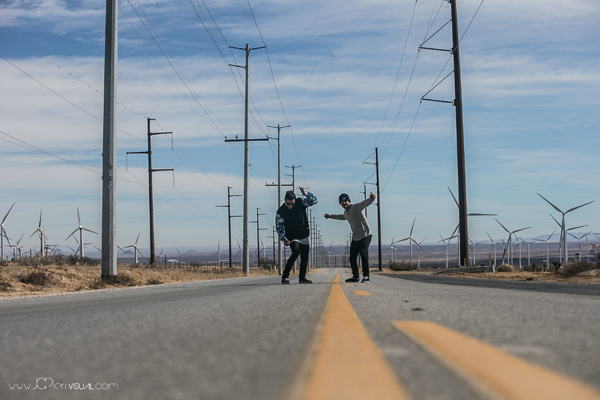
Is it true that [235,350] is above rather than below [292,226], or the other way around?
below

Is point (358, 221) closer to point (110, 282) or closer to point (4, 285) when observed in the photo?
point (110, 282)

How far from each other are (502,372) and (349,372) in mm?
504

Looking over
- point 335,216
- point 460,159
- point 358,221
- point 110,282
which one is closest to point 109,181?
point 110,282

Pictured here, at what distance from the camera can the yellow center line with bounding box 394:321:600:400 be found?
1763mm

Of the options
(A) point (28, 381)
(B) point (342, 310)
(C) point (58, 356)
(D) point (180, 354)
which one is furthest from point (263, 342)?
(B) point (342, 310)

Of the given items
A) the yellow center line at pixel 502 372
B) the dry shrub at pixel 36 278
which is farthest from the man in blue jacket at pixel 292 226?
the yellow center line at pixel 502 372

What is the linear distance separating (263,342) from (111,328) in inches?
50.1

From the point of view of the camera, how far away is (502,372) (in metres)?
2.07

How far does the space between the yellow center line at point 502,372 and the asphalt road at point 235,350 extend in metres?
0.05

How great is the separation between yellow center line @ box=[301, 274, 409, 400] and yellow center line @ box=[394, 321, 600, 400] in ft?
0.83

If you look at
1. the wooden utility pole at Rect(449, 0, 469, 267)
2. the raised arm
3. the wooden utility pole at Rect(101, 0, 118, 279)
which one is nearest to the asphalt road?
the raised arm

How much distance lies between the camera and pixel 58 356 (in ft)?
9.07

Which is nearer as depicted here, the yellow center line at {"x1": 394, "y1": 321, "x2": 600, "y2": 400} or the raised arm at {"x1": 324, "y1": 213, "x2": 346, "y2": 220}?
the yellow center line at {"x1": 394, "y1": 321, "x2": 600, "y2": 400}

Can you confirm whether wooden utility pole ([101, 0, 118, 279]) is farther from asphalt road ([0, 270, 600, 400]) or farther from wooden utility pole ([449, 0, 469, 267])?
wooden utility pole ([449, 0, 469, 267])
